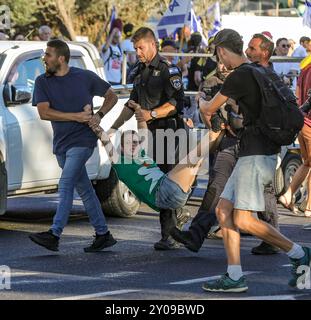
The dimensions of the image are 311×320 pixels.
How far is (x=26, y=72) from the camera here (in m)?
12.9

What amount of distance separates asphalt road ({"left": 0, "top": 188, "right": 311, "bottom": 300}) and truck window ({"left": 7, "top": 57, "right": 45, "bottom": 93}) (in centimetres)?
157

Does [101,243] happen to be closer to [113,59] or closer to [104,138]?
[104,138]

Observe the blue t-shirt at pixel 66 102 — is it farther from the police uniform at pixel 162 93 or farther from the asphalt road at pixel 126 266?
the asphalt road at pixel 126 266

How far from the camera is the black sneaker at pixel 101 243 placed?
11211mm

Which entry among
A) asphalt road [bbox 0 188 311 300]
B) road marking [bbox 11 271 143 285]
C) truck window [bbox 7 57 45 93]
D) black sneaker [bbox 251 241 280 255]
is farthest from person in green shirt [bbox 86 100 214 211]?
truck window [bbox 7 57 45 93]

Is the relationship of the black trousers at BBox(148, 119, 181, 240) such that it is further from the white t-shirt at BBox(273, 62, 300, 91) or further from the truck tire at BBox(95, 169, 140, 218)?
the white t-shirt at BBox(273, 62, 300, 91)

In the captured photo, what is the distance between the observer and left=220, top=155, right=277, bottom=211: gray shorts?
9023mm

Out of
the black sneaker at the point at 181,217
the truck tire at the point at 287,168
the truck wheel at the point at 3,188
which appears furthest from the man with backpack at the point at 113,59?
the black sneaker at the point at 181,217

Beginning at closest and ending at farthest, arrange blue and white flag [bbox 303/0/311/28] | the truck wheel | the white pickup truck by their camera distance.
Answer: the truck wheel < the white pickup truck < blue and white flag [bbox 303/0/311/28]

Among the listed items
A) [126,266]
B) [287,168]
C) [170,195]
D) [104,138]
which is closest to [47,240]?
[126,266]

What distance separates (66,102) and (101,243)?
1.36m

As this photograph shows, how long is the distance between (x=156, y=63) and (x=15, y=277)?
2.84m

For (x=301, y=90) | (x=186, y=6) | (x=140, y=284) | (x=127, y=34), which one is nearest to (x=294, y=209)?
(x=301, y=90)

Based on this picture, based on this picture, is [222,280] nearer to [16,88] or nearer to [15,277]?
[15,277]
